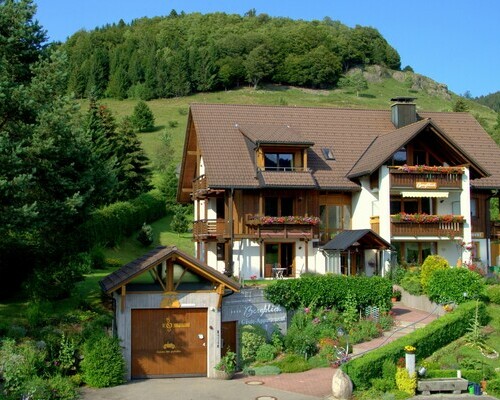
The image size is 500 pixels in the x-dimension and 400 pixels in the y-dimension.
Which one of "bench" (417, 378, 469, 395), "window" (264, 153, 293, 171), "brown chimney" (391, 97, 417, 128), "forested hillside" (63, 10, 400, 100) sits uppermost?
"forested hillside" (63, 10, 400, 100)

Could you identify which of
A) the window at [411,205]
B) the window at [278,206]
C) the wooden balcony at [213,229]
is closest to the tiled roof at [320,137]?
the window at [278,206]

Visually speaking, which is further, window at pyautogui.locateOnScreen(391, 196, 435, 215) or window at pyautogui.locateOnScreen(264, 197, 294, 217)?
window at pyautogui.locateOnScreen(391, 196, 435, 215)

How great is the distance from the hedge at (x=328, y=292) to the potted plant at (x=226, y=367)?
3.37 meters

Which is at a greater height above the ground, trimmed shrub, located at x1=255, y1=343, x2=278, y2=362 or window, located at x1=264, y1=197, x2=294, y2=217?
window, located at x1=264, y1=197, x2=294, y2=217

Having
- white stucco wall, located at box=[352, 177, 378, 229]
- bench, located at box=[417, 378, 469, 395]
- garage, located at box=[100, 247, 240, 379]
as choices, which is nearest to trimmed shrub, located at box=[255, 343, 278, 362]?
garage, located at box=[100, 247, 240, 379]

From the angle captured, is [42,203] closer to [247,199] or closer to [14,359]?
[14,359]

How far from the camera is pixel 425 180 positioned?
35.3 metres

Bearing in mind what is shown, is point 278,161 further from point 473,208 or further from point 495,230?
point 495,230

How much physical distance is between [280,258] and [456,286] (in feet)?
35.6

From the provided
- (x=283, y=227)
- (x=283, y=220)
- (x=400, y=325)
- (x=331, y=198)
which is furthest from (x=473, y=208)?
(x=400, y=325)

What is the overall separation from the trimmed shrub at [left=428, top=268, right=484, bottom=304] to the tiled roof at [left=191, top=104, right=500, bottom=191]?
374 inches

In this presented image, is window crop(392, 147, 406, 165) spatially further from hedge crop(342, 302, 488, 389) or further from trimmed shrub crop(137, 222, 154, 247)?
trimmed shrub crop(137, 222, 154, 247)

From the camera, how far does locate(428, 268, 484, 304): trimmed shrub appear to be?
88.4ft

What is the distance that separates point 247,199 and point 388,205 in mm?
7696
